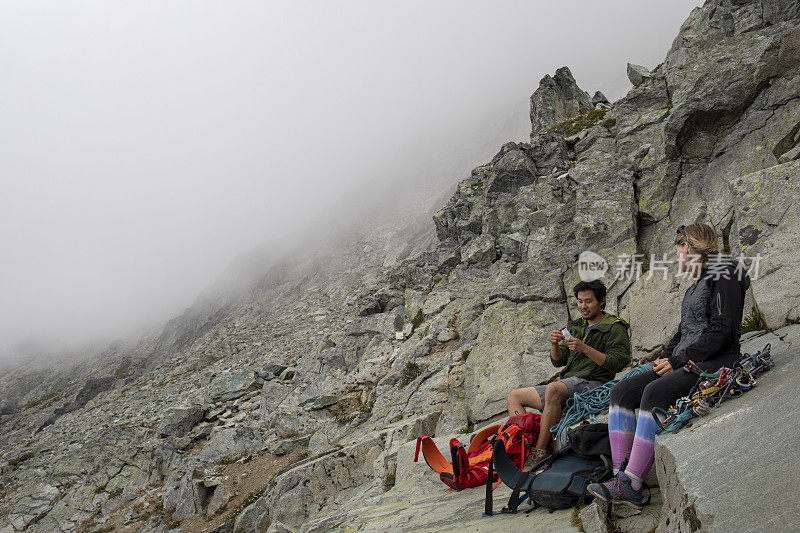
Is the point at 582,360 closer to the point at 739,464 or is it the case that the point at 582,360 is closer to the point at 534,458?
the point at 534,458

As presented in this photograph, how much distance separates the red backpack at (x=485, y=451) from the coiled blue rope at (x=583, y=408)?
0.43 metres

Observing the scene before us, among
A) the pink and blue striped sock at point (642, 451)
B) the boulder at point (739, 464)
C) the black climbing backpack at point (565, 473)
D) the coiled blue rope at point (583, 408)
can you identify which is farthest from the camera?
the coiled blue rope at point (583, 408)

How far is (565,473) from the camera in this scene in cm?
540

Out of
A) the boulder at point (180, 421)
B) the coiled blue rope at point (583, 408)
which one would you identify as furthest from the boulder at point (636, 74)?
the boulder at point (180, 421)

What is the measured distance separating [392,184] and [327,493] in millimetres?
86911

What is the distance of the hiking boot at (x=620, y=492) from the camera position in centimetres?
457

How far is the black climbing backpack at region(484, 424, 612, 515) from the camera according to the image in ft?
16.8

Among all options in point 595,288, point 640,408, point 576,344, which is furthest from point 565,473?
point 595,288

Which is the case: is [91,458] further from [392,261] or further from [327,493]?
[392,261]

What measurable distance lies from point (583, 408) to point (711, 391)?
226 cm

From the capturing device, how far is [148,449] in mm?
26656

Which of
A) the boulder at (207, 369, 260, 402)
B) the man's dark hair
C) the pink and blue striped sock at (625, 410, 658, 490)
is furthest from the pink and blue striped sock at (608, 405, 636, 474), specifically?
the boulder at (207, 369, 260, 402)

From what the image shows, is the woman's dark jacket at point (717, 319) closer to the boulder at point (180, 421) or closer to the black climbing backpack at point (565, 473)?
the black climbing backpack at point (565, 473)

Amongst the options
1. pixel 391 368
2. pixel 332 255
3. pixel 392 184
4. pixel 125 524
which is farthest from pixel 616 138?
pixel 392 184
